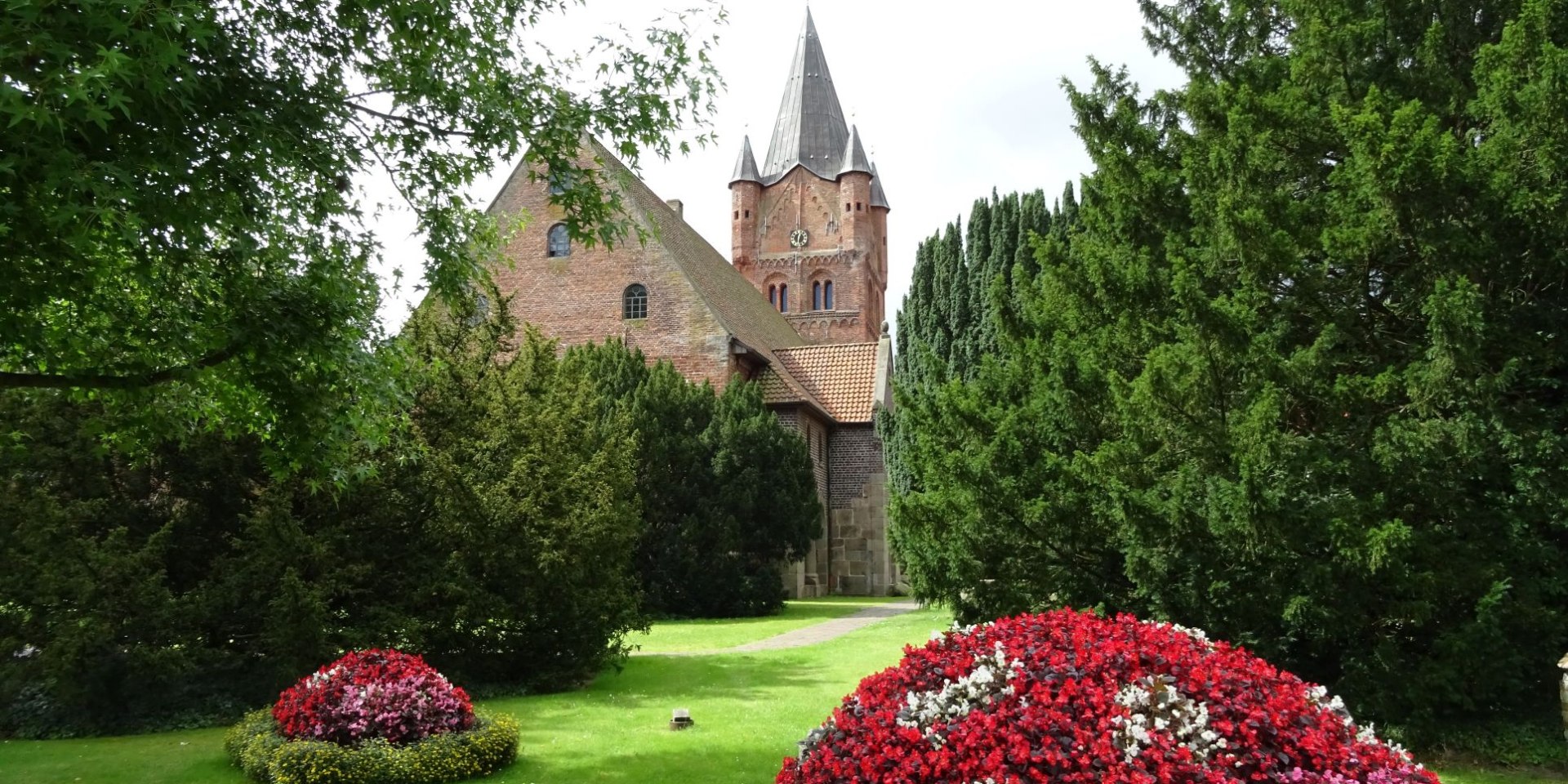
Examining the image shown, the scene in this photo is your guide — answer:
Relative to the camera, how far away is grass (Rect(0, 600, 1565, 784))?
25.8 feet

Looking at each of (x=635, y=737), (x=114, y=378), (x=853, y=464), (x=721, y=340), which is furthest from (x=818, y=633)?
(x=114, y=378)

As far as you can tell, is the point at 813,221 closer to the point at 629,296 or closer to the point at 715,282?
the point at 715,282

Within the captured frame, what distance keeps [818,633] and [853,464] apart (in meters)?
12.1

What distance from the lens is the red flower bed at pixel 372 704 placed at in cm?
796

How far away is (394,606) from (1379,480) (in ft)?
30.4

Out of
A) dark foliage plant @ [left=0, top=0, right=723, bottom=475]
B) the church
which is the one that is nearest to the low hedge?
dark foliage plant @ [left=0, top=0, right=723, bottom=475]

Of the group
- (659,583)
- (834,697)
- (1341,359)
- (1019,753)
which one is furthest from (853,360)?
(1019,753)

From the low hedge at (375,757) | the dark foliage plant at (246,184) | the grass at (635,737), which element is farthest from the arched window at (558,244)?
the low hedge at (375,757)

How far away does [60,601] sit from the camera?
955 cm

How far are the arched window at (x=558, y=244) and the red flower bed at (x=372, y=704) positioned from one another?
21.0 metres

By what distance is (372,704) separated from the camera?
8070 mm

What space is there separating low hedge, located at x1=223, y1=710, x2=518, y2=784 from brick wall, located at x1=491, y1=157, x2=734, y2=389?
18519mm

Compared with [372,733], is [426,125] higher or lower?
higher

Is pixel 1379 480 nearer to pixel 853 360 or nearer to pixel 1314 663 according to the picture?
pixel 1314 663
